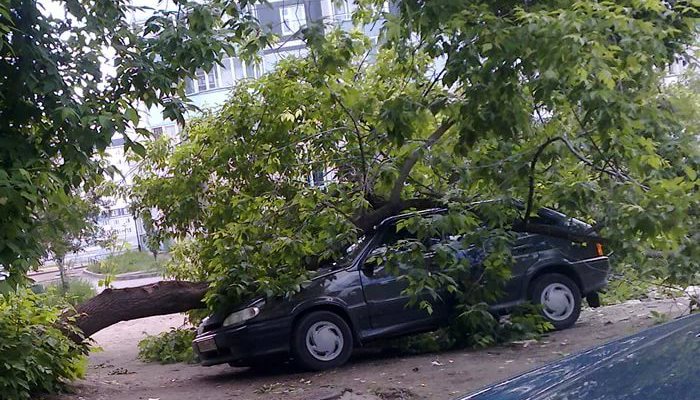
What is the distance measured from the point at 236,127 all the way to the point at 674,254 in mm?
5410

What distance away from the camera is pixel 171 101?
730 centimetres

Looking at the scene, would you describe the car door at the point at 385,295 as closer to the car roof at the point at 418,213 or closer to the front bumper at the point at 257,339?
the car roof at the point at 418,213

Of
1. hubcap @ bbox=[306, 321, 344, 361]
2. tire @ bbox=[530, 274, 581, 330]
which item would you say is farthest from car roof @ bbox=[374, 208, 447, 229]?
tire @ bbox=[530, 274, 581, 330]

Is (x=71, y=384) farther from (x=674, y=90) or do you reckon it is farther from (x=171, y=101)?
(x=674, y=90)

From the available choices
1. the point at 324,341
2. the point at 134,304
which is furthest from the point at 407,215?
the point at 134,304

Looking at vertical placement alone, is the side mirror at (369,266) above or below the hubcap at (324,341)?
above

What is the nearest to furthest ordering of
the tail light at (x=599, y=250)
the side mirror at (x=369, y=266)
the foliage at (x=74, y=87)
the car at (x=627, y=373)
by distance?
the car at (x=627, y=373) < the foliage at (x=74, y=87) < the side mirror at (x=369, y=266) < the tail light at (x=599, y=250)

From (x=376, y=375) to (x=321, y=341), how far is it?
0.88 meters

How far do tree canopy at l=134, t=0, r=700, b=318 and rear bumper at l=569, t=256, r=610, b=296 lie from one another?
1319 millimetres

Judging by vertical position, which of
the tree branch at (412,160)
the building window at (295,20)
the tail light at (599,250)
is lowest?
the tail light at (599,250)

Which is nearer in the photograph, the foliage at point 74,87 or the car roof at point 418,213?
the foliage at point 74,87

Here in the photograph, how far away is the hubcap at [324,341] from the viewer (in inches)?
381

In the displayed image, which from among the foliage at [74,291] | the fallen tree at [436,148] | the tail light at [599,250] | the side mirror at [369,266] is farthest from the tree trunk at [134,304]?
the tail light at [599,250]

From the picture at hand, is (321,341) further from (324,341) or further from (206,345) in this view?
(206,345)
